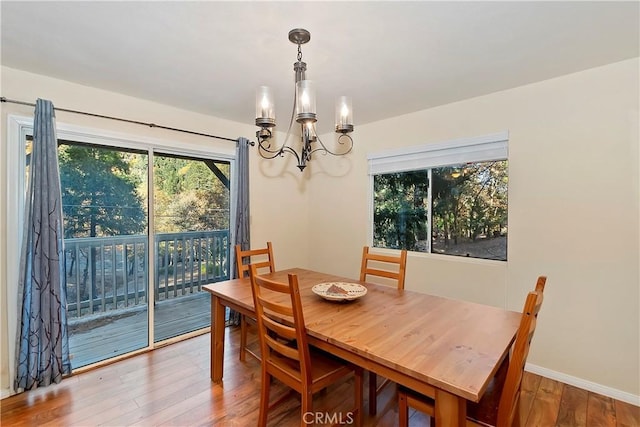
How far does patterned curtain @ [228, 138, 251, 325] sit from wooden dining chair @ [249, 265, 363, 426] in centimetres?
148

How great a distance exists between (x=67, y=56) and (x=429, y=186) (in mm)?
3049

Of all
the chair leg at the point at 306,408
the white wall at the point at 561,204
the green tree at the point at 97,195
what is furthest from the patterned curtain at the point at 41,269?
the chair leg at the point at 306,408

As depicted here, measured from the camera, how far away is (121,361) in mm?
2523

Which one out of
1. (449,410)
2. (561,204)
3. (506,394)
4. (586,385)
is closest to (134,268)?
(449,410)

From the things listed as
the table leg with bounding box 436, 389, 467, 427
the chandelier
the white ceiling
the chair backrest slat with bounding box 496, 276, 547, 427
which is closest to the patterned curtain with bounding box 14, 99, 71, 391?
the white ceiling

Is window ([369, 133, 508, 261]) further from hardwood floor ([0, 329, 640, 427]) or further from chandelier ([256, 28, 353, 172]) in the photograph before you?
chandelier ([256, 28, 353, 172])

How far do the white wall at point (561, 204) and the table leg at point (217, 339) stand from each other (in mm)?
1409

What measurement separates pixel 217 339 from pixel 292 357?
967 mm

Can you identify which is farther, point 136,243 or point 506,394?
point 136,243

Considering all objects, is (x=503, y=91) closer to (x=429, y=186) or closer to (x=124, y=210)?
(x=429, y=186)

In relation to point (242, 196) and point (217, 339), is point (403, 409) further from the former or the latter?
point (242, 196)

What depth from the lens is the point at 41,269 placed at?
2.06 metres

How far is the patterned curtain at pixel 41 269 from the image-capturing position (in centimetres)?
204

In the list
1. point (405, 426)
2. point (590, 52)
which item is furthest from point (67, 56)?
point (590, 52)
